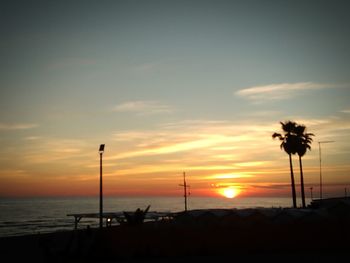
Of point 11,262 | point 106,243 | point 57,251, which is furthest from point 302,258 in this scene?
point 11,262

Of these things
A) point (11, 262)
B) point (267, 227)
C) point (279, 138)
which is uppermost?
point (279, 138)

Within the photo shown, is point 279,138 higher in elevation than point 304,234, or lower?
higher

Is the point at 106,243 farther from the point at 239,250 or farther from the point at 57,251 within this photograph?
the point at 239,250

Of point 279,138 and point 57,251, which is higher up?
point 279,138

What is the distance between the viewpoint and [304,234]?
24422 mm

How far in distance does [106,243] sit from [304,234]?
473 inches

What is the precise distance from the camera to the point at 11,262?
24.4 metres

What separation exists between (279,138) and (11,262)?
37306 millimetres

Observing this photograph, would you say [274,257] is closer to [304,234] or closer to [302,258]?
[302,258]

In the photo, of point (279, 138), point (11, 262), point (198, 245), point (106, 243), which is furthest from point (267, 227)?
point (279, 138)

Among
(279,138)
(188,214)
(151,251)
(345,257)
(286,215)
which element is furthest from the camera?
(279,138)

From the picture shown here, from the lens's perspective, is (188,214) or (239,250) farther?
(188,214)

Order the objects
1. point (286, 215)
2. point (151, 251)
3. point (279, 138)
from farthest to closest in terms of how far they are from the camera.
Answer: point (279, 138) → point (286, 215) → point (151, 251)

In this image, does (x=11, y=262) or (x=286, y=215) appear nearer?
(x=11, y=262)
